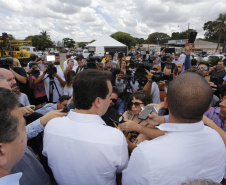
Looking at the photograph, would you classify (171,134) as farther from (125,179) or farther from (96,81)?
(96,81)

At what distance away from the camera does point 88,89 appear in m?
1.32

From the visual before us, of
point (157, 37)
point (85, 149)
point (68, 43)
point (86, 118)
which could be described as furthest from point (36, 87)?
point (157, 37)

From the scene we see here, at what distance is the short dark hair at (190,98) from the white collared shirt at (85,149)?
0.48 m

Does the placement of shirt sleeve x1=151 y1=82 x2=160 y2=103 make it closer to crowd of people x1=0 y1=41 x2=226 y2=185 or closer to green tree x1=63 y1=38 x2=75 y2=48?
crowd of people x1=0 y1=41 x2=226 y2=185

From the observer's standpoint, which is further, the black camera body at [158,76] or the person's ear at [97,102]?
the black camera body at [158,76]

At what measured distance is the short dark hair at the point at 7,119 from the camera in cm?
71

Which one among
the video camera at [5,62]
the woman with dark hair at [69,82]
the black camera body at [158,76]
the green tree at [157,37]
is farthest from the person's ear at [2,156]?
the green tree at [157,37]

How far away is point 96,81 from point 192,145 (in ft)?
2.86

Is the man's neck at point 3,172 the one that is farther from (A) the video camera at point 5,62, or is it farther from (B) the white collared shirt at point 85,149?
(A) the video camera at point 5,62

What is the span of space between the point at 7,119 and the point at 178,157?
975mm

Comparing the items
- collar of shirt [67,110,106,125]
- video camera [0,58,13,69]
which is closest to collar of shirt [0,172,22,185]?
collar of shirt [67,110,106,125]

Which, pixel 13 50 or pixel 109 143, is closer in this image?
pixel 109 143

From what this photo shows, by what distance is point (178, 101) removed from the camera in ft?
3.36

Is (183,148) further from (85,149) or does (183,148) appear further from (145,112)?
(85,149)
